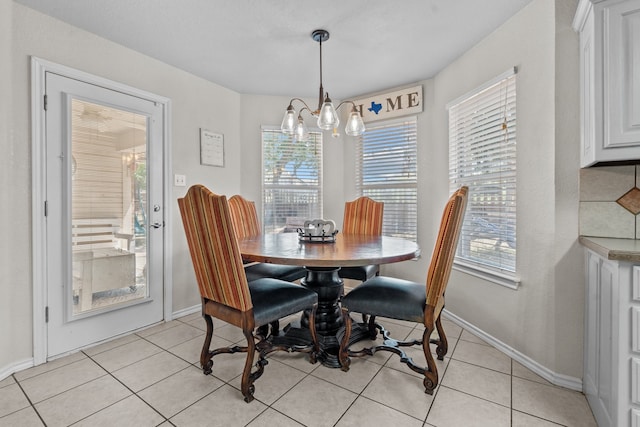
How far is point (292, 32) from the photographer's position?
7.22 feet

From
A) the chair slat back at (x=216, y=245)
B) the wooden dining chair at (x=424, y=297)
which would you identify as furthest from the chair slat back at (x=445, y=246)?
the chair slat back at (x=216, y=245)

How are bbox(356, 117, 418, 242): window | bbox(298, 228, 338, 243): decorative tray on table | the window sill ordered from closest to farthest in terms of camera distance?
the window sill < bbox(298, 228, 338, 243): decorative tray on table < bbox(356, 117, 418, 242): window

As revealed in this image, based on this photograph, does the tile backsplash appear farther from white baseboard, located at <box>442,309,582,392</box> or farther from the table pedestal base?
the table pedestal base

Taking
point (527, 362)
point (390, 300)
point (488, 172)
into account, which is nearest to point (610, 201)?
point (488, 172)

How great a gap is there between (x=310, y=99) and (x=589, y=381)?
3.50 m

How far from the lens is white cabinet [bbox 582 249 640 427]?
3.65ft

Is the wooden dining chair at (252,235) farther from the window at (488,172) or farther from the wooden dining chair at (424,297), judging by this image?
the window at (488,172)

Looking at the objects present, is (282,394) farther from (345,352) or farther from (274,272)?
(274,272)

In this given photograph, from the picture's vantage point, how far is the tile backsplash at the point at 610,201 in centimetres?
157

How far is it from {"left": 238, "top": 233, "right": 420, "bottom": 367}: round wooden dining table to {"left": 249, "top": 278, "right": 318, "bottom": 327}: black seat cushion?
208 millimetres

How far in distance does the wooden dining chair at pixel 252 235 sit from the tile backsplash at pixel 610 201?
1.90 metres

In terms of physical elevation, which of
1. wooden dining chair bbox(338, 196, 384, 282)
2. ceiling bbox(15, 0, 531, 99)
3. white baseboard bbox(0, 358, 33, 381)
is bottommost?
white baseboard bbox(0, 358, 33, 381)

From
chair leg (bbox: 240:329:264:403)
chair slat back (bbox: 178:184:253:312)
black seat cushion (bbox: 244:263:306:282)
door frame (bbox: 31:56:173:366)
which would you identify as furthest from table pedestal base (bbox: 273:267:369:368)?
door frame (bbox: 31:56:173:366)

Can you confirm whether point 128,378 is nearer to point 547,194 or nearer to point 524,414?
point 524,414
